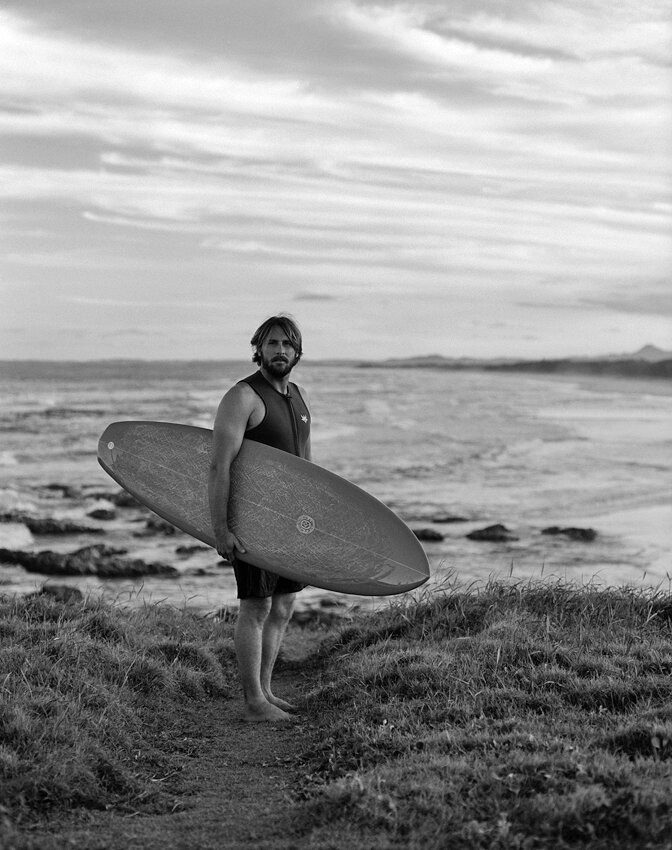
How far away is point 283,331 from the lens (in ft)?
16.8

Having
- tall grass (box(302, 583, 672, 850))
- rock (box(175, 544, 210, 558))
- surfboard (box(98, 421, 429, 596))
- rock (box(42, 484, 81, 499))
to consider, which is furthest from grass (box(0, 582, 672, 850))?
rock (box(42, 484, 81, 499))

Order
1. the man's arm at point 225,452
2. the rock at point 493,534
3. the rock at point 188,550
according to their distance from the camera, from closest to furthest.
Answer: the man's arm at point 225,452, the rock at point 188,550, the rock at point 493,534

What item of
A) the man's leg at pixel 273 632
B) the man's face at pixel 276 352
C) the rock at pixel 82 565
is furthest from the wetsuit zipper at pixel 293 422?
the rock at pixel 82 565

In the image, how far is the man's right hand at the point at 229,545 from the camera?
502 centimetres

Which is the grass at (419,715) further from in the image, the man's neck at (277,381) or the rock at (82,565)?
the rock at (82,565)

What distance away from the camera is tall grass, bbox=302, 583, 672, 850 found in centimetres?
316

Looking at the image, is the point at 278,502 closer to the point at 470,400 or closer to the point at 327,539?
the point at 327,539

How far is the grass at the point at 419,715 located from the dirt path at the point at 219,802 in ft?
0.34

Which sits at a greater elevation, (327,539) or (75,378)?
(327,539)

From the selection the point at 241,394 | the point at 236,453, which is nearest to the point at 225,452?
the point at 236,453

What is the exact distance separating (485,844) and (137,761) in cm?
180

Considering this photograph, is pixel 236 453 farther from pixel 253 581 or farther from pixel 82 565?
pixel 82 565

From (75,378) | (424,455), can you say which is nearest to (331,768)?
(424,455)

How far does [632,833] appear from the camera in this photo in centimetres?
307
